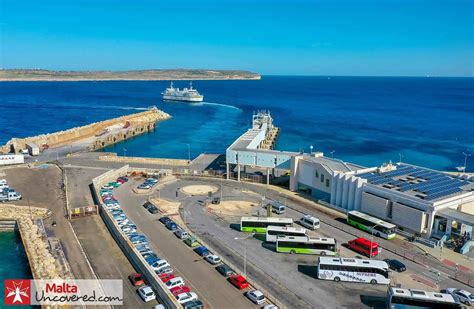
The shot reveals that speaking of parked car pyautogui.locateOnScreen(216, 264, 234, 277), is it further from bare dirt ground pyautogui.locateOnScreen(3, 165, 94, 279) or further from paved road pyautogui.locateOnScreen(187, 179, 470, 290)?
paved road pyautogui.locateOnScreen(187, 179, 470, 290)

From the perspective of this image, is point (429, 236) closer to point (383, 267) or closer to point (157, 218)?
point (383, 267)

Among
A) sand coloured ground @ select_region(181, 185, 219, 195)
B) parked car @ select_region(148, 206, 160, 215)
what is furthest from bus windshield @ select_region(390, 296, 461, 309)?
sand coloured ground @ select_region(181, 185, 219, 195)

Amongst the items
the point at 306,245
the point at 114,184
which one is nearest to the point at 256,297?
the point at 306,245

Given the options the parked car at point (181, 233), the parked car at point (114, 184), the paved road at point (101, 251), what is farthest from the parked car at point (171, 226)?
the parked car at point (114, 184)

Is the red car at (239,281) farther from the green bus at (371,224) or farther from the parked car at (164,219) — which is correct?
the green bus at (371,224)

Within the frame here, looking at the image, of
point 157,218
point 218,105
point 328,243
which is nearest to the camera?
point 328,243

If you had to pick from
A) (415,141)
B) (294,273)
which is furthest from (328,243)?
(415,141)
